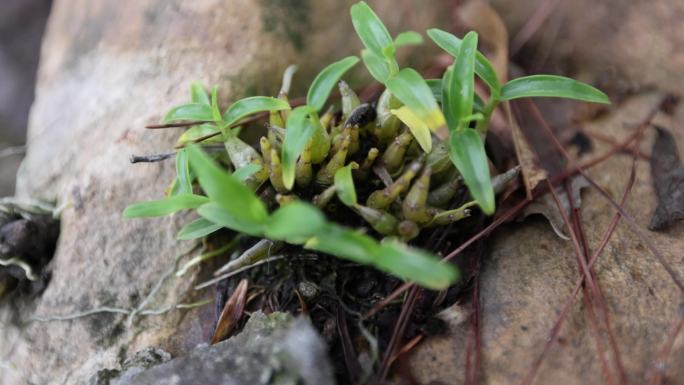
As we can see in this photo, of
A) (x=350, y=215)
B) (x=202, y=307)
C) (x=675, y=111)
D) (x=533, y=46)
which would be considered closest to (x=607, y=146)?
(x=675, y=111)

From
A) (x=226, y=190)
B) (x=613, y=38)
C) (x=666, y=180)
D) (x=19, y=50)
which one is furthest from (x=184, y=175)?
(x=19, y=50)

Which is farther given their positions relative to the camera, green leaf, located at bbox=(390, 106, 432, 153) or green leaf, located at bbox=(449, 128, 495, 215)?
green leaf, located at bbox=(390, 106, 432, 153)

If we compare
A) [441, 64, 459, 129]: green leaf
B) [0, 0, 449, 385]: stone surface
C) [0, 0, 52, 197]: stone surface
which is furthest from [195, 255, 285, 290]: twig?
[0, 0, 52, 197]: stone surface

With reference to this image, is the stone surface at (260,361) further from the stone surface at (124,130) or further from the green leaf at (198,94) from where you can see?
Result: the green leaf at (198,94)

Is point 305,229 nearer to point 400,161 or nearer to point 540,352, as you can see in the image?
point 400,161

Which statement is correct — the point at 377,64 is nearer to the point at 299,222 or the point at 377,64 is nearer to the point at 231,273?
the point at 299,222

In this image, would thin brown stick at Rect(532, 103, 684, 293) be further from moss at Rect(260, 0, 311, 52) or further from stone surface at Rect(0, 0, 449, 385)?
moss at Rect(260, 0, 311, 52)
